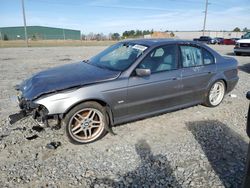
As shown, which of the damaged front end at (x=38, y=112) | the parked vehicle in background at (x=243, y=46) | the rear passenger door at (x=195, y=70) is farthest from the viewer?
the parked vehicle in background at (x=243, y=46)

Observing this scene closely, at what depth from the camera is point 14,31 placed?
64.0m

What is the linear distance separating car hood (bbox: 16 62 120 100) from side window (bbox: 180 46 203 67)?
60.3 inches

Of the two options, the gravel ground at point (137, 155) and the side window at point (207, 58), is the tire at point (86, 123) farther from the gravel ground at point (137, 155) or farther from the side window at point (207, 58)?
the side window at point (207, 58)

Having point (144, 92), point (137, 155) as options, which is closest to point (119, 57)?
point (144, 92)

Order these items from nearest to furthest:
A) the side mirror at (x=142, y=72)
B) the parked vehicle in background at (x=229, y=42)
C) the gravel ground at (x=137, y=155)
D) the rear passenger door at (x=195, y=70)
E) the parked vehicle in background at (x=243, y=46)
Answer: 1. the gravel ground at (x=137, y=155)
2. the side mirror at (x=142, y=72)
3. the rear passenger door at (x=195, y=70)
4. the parked vehicle in background at (x=243, y=46)
5. the parked vehicle in background at (x=229, y=42)

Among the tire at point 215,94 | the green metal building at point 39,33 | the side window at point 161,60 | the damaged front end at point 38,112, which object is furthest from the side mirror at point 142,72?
the green metal building at point 39,33

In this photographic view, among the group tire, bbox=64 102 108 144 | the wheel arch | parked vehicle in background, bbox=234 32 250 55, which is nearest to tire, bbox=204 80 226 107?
the wheel arch

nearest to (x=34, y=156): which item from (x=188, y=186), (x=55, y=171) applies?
(x=55, y=171)

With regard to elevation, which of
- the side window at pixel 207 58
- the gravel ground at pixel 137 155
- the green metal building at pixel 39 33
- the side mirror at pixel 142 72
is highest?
the green metal building at pixel 39 33

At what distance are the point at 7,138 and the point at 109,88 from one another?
192 cm

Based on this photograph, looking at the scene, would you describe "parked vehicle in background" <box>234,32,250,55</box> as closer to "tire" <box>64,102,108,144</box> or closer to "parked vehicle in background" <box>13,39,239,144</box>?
"parked vehicle in background" <box>13,39,239,144</box>

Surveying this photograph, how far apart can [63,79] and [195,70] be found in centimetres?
264

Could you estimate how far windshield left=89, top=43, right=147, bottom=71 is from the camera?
13.1 feet

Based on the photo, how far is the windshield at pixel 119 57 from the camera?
3986 mm
